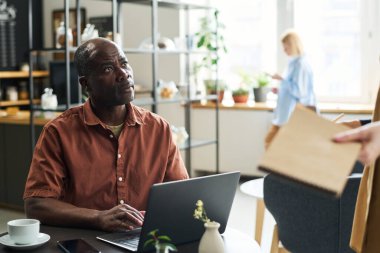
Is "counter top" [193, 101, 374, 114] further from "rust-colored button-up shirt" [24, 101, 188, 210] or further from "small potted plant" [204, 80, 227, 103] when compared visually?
"rust-colored button-up shirt" [24, 101, 188, 210]

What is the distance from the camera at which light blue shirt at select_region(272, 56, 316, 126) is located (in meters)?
5.51

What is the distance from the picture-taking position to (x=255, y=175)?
6.27 meters

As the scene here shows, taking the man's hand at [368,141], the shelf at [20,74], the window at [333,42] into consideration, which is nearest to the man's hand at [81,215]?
the man's hand at [368,141]

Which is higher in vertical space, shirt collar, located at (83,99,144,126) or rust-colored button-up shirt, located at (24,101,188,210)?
shirt collar, located at (83,99,144,126)

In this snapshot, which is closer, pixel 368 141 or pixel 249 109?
pixel 368 141

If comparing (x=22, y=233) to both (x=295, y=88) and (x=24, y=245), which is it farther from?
(x=295, y=88)

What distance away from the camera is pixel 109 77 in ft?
7.04

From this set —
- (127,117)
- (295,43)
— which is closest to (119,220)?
(127,117)

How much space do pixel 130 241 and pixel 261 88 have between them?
16.3 feet

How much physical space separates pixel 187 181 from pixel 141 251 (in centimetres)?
23

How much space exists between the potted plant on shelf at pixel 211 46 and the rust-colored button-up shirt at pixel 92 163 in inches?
154

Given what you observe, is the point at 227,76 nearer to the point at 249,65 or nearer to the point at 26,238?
the point at 249,65

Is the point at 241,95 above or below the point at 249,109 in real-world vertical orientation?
above

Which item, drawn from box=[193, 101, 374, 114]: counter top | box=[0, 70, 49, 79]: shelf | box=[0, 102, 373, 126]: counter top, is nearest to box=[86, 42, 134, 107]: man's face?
box=[0, 102, 373, 126]: counter top
